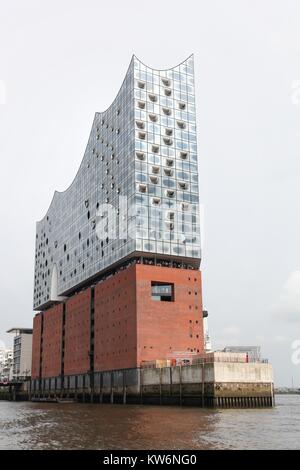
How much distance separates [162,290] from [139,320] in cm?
746

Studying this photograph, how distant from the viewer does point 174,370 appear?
242 ft

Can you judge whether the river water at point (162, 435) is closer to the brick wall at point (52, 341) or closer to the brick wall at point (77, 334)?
the brick wall at point (77, 334)

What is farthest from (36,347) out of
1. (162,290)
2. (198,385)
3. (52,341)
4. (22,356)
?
(198,385)

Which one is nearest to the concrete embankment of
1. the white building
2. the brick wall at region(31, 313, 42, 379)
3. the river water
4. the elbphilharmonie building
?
the elbphilharmonie building

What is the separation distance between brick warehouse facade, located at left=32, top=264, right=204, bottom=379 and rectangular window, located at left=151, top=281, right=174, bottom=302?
0.67 m

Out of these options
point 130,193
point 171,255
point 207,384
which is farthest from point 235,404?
point 130,193

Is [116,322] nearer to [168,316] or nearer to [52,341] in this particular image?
[168,316]

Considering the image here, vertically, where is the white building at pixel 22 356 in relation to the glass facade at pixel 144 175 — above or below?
below

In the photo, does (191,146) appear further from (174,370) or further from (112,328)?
(174,370)

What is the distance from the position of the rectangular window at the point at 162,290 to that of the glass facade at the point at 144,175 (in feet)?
17.0

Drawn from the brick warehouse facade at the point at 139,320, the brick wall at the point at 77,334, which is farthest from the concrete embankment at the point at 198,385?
the brick wall at the point at 77,334

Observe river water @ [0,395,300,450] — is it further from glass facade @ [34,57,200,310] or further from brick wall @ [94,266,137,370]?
glass facade @ [34,57,200,310]

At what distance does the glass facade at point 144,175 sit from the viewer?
305ft

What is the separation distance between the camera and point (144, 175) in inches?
3711
